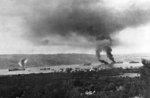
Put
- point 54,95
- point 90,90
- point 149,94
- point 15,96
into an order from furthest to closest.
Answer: point 90,90, point 15,96, point 54,95, point 149,94

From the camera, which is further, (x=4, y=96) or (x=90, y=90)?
(x=90, y=90)

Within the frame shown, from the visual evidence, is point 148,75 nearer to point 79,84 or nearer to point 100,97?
point 100,97

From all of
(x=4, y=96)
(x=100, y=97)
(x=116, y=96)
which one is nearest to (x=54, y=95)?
(x=100, y=97)

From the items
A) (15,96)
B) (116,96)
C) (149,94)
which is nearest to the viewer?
(149,94)

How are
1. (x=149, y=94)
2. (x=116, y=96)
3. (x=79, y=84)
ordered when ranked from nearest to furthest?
(x=149, y=94) < (x=116, y=96) < (x=79, y=84)

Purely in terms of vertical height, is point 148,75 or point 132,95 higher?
point 148,75

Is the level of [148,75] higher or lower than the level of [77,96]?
higher

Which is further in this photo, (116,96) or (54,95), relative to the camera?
(54,95)

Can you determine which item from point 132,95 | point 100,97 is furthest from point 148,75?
point 100,97

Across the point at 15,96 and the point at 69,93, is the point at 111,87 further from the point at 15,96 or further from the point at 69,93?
the point at 15,96
